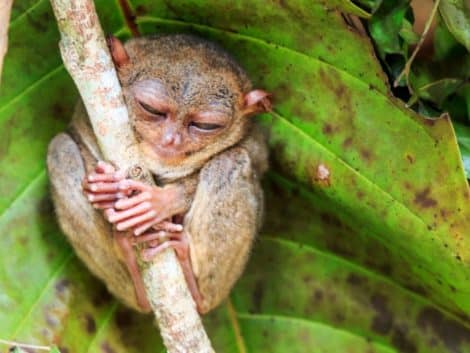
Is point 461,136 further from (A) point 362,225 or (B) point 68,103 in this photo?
(B) point 68,103

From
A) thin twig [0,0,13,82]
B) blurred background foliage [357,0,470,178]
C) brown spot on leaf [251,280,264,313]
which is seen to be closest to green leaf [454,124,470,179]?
blurred background foliage [357,0,470,178]

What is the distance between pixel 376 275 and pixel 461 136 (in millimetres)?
651

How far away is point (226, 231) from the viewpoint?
365 centimetres

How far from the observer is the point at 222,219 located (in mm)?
3619

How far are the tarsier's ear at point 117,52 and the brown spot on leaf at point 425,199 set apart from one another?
1105 mm

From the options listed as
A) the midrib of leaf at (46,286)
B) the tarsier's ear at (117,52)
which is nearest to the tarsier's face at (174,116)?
the tarsier's ear at (117,52)

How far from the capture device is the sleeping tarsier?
11.8 feet

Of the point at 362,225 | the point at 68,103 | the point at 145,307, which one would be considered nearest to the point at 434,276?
the point at 362,225

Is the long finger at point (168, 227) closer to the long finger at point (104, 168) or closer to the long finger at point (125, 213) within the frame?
the long finger at point (125, 213)

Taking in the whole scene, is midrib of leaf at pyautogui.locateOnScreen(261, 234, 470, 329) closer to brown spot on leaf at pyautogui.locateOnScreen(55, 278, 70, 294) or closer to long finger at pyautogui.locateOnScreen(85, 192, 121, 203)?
brown spot on leaf at pyautogui.locateOnScreen(55, 278, 70, 294)

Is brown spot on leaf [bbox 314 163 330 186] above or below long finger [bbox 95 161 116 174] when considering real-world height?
below

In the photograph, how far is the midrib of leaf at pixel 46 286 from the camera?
377 cm

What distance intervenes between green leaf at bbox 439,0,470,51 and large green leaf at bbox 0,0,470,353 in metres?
0.31

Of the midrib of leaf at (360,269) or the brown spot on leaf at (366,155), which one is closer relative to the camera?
the brown spot on leaf at (366,155)
